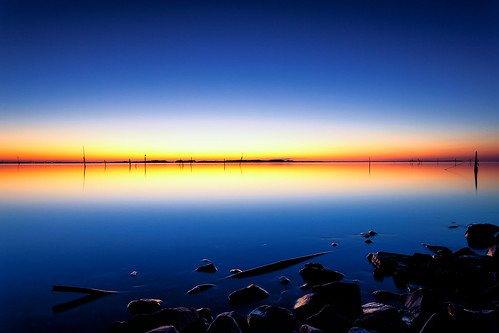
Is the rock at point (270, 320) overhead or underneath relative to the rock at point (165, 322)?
underneath

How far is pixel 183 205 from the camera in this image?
26.7m

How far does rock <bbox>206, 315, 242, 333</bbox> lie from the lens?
6.08m

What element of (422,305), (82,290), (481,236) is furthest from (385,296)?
(481,236)

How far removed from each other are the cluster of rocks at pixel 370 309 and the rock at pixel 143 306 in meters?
0.02

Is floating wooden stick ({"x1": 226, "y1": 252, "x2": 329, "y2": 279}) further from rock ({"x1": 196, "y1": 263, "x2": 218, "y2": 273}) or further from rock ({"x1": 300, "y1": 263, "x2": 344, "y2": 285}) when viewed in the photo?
rock ({"x1": 300, "y1": 263, "x2": 344, "y2": 285})

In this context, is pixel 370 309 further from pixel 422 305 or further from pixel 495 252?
pixel 495 252

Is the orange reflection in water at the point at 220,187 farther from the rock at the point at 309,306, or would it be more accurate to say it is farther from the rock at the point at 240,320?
the rock at the point at 240,320

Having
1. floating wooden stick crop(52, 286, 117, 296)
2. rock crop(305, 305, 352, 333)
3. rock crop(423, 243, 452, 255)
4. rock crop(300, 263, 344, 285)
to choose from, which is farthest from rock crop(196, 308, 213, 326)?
rock crop(423, 243, 452, 255)

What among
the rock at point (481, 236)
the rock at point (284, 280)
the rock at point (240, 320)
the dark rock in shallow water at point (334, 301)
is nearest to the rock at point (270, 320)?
the rock at point (240, 320)

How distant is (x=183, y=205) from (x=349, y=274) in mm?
18972

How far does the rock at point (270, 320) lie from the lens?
269 inches

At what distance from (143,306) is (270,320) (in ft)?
11.2

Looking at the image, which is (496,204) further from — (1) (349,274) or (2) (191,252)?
(2) (191,252)

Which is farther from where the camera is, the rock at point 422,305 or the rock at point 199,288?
the rock at point 199,288
